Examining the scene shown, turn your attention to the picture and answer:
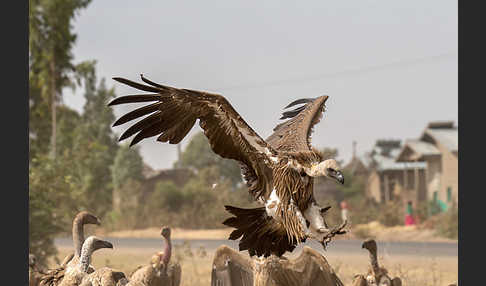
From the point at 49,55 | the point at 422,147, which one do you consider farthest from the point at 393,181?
the point at 49,55

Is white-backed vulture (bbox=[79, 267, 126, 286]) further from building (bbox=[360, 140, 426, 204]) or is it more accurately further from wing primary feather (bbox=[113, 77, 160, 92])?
building (bbox=[360, 140, 426, 204])

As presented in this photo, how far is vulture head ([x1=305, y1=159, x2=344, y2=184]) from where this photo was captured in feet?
21.5

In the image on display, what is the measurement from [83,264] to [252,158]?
2.27 metres

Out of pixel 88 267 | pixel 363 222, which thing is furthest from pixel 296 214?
pixel 363 222

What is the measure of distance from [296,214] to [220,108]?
122 cm

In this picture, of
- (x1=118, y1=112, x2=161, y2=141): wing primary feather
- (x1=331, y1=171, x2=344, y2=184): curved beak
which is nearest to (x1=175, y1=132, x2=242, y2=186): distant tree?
(x1=118, y1=112, x2=161, y2=141): wing primary feather

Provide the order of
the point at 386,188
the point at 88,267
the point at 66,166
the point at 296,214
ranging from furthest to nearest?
1. the point at 386,188
2. the point at 66,166
3. the point at 88,267
4. the point at 296,214

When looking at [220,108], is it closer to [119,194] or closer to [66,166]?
[66,166]

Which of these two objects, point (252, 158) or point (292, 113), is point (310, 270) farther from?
point (252, 158)

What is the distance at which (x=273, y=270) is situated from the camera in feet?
26.1

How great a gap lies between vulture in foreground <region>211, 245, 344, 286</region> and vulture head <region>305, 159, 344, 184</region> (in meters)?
1.43

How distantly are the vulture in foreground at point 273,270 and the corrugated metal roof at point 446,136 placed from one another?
90.7 feet

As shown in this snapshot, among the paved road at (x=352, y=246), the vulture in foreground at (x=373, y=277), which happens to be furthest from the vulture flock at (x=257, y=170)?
the paved road at (x=352, y=246)

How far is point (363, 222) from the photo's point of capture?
99.5 feet
